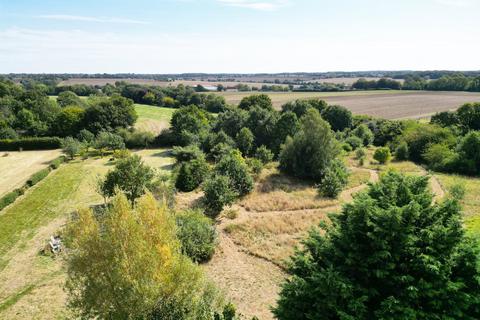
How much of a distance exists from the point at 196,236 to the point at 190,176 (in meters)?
14.5

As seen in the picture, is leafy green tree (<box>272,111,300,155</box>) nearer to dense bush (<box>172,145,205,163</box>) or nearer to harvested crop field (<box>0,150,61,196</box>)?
dense bush (<box>172,145,205,163</box>)

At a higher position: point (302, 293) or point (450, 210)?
point (450, 210)

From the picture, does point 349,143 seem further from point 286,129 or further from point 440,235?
point 440,235

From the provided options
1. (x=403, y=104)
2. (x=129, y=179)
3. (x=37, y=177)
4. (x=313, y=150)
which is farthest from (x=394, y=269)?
(x=403, y=104)

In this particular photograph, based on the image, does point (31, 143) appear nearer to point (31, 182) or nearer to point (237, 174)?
point (31, 182)

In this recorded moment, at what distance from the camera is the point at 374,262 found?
11742mm

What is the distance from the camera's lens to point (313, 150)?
41344mm

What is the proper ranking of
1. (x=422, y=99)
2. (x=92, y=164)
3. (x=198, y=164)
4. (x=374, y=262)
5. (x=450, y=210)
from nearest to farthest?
(x=374, y=262)
(x=450, y=210)
(x=198, y=164)
(x=92, y=164)
(x=422, y=99)

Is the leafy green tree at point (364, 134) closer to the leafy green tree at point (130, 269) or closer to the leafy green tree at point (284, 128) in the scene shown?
Result: the leafy green tree at point (284, 128)

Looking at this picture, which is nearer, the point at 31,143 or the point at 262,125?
the point at 262,125

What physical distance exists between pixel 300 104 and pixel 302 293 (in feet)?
185

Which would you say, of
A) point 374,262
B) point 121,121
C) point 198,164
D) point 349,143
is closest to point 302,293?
point 374,262

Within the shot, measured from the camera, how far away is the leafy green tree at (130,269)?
1192 centimetres

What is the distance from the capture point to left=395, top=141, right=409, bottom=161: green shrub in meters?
54.0
